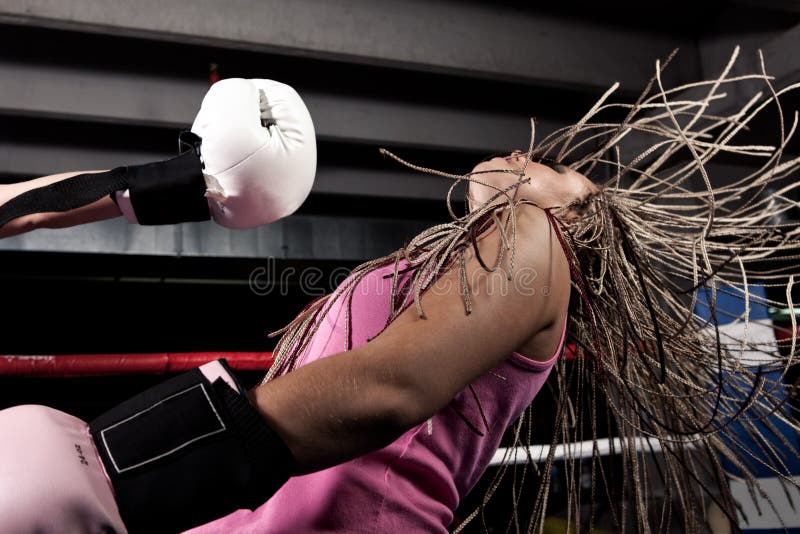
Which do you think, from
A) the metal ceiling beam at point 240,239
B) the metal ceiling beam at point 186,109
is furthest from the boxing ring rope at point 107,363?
the metal ceiling beam at point 240,239

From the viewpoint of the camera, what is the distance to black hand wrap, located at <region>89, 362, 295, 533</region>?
1.45 feet

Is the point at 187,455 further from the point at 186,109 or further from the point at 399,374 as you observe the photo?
the point at 186,109

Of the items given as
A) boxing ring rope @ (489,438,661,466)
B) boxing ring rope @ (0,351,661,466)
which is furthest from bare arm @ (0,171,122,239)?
boxing ring rope @ (0,351,661,466)

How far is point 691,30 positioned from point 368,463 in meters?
2.87

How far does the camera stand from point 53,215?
78 centimetres

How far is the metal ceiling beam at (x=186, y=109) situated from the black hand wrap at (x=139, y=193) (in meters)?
2.27

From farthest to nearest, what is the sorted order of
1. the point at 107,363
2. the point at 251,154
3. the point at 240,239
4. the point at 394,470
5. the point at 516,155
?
1. the point at 240,239
2. the point at 107,363
3. the point at 516,155
4. the point at 251,154
5. the point at 394,470

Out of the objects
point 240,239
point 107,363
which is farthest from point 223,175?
point 240,239

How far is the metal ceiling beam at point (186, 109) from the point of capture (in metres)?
2.77

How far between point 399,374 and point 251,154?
1.36 ft

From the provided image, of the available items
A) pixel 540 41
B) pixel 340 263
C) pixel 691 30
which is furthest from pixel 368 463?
pixel 340 263

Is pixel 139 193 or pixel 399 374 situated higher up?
pixel 139 193

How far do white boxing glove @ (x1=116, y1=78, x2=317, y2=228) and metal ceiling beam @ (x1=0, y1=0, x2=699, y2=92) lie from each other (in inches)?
68.4

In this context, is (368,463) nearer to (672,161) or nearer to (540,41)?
(540,41)
